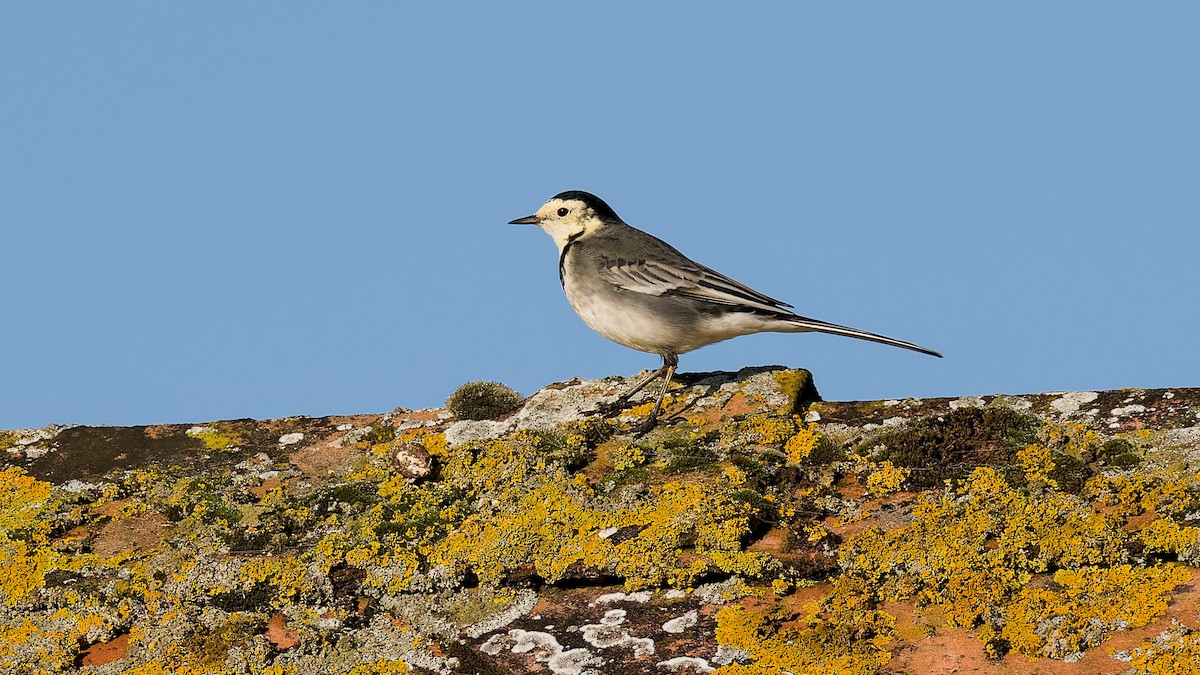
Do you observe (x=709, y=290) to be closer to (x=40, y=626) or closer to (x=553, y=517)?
(x=553, y=517)

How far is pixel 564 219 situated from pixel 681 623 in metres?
6.83

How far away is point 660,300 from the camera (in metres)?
9.43

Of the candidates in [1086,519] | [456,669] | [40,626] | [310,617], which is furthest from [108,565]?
[1086,519]

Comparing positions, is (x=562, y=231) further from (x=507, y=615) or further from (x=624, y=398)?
(x=507, y=615)

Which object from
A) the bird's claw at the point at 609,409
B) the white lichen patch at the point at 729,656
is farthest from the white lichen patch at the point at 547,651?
the bird's claw at the point at 609,409

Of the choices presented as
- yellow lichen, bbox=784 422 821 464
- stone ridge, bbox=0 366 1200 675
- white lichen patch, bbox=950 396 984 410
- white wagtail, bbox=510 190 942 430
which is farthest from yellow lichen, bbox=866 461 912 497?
white wagtail, bbox=510 190 942 430

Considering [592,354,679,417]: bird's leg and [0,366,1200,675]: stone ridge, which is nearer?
[0,366,1200,675]: stone ridge

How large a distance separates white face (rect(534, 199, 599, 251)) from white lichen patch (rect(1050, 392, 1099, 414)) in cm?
512

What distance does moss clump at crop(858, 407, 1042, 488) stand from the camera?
20.2 ft

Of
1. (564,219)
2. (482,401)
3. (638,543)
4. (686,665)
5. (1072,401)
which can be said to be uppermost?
(564,219)

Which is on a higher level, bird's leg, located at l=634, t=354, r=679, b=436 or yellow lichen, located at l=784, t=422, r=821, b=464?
bird's leg, located at l=634, t=354, r=679, b=436

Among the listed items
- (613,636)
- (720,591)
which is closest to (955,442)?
(720,591)

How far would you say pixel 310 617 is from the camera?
532 centimetres

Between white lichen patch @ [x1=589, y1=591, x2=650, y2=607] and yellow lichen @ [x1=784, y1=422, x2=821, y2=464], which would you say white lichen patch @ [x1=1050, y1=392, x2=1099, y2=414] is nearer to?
yellow lichen @ [x1=784, y1=422, x2=821, y2=464]
